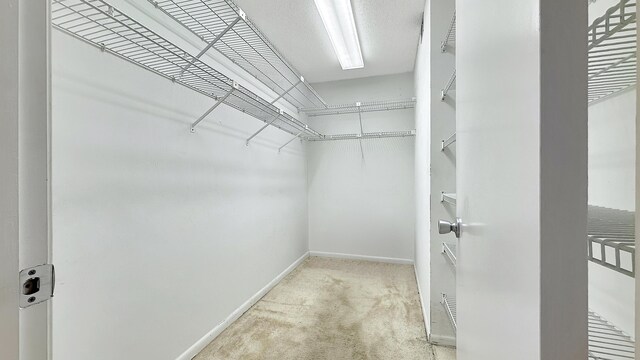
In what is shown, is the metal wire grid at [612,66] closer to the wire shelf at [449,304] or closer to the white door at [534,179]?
the white door at [534,179]

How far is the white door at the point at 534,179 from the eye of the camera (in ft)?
1.06

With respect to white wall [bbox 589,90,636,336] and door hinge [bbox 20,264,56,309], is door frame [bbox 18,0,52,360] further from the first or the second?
white wall [bbox 589,90,636,336]

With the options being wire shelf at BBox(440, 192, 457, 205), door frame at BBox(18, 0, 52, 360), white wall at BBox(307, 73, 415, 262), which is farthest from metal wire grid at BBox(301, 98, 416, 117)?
door frame at BBox(18, 0, 52, 360)

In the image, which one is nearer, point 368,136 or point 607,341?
point 607,341

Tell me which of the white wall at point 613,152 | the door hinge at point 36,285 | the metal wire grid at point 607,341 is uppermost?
the white wall at point 613,152

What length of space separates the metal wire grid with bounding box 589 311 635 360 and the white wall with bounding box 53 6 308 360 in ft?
5.39

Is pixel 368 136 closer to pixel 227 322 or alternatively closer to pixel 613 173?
pixel 227 322

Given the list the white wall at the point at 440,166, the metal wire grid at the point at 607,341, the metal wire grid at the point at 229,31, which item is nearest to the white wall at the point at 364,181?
the metal wire grid at the point at 229,31

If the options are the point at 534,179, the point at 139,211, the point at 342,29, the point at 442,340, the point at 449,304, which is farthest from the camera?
the point at 342,29

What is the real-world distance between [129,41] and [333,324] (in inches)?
84.1

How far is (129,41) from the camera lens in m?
1.14

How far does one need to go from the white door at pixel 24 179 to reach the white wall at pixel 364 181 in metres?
3.17

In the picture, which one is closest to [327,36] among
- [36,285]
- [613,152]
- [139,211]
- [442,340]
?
[139,211]

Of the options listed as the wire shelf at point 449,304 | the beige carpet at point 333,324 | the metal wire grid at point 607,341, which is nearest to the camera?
the metal wire grid at point 607,341
